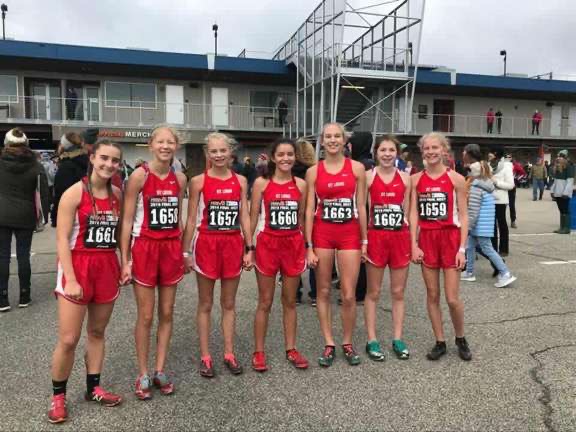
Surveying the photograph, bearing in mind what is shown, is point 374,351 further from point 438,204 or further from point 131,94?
point 131,94

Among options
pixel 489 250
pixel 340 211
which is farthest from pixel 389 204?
pixel 489 250

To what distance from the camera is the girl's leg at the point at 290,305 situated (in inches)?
159

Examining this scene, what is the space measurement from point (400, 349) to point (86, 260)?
266cm

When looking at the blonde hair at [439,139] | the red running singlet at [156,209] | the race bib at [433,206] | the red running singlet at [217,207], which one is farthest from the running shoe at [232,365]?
the blonde hair at [439,139]

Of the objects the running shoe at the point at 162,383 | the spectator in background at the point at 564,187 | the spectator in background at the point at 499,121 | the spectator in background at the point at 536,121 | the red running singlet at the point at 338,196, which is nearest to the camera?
the running shoe at the point at 162,383

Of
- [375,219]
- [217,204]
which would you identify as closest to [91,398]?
[217,204]

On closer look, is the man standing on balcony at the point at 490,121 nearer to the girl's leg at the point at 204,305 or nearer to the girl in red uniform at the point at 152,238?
the girl's leg at the point at 204,305

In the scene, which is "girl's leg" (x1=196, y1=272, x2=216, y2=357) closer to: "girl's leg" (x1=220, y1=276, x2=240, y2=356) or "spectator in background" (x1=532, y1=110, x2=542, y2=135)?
"girl's leg" (x1=220, y1=276, x2=240, y2=356)

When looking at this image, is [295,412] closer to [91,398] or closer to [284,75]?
[91,398]

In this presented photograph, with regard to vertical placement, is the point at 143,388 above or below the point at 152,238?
below

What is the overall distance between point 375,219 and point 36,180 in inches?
Answer: 160

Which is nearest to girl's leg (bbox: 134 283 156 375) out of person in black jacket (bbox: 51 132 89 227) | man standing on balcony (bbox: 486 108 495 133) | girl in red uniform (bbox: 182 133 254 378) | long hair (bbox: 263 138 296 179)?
girl in red uniform (bbox: 182 133 254 378)

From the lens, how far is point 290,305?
408 cm

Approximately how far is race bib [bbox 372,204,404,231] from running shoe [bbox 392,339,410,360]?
100 cm
